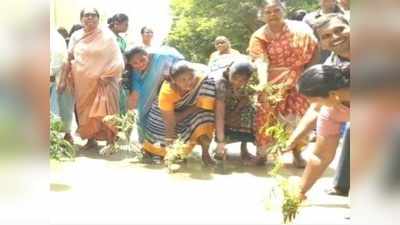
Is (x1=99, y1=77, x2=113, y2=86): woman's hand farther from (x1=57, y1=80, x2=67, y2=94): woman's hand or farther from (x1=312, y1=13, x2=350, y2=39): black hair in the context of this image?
(x1=312, y1=13, x2=350, y2=39): black hair

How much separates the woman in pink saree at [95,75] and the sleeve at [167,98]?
181 mm

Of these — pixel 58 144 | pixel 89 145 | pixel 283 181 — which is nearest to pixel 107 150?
pixel 89 145

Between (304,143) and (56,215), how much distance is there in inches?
41.2

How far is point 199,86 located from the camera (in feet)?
7.34

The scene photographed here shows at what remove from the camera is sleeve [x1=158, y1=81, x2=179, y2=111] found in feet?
7.41

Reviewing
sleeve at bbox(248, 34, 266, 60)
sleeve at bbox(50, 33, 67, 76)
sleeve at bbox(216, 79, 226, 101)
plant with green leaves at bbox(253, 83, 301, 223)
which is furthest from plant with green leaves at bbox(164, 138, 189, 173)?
sleeve at bbox(50, 33, 67, 76)

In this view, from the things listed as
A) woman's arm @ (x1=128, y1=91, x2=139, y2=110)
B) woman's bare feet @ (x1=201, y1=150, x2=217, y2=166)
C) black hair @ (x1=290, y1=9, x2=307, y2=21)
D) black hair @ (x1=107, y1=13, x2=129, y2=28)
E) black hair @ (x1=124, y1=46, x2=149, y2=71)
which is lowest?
woman's bare feet @ (x1=201, y1=150, x2=217, y2=166)

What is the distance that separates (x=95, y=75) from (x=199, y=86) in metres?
0.44

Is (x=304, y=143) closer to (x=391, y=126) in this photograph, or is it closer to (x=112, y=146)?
(x=391, y=126)

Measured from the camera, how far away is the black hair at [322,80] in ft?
6.89

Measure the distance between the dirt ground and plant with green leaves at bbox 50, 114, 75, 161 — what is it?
0.13 ft

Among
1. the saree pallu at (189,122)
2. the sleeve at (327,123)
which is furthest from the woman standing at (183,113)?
the sleeve at (327,123)

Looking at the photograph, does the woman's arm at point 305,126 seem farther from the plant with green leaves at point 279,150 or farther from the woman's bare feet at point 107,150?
the woman's bare feet at point 107,150

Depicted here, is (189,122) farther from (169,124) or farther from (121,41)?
(121,41)
